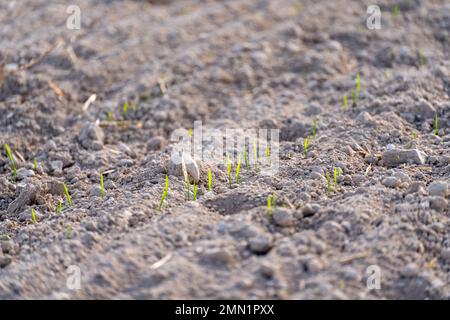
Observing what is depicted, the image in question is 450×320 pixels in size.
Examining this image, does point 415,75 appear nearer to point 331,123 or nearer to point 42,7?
point 331,123

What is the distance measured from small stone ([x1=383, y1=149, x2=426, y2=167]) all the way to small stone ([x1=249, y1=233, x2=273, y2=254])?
32.7 inches

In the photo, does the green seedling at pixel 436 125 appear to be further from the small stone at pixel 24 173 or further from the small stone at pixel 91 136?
the small stone at pixel 24 173

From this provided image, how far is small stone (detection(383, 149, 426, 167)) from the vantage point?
2.76 meters

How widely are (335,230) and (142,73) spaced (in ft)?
6.36

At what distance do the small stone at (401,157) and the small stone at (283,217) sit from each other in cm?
65

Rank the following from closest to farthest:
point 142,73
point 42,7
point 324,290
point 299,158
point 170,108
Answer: point 324,290 < point 299,158 < point 170,108 < point 142,73 < point 42,7

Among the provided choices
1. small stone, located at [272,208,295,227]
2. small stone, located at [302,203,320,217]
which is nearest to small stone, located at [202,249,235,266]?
small stone, located at [272,208,295,227]

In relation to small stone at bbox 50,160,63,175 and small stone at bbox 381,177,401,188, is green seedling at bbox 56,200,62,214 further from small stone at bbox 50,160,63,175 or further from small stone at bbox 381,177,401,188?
small stone at bbox 381,177,401,188

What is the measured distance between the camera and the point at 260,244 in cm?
220

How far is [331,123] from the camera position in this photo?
3176 mm

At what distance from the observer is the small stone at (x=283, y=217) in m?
2.33

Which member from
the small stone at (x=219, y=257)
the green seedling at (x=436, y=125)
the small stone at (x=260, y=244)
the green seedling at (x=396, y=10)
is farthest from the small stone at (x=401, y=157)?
the green seedling at (x=396, y=10)

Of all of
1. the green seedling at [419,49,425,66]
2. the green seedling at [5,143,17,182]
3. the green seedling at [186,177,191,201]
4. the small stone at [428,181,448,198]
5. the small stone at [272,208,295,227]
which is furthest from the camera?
the green seedling at [419,49,425,66]
